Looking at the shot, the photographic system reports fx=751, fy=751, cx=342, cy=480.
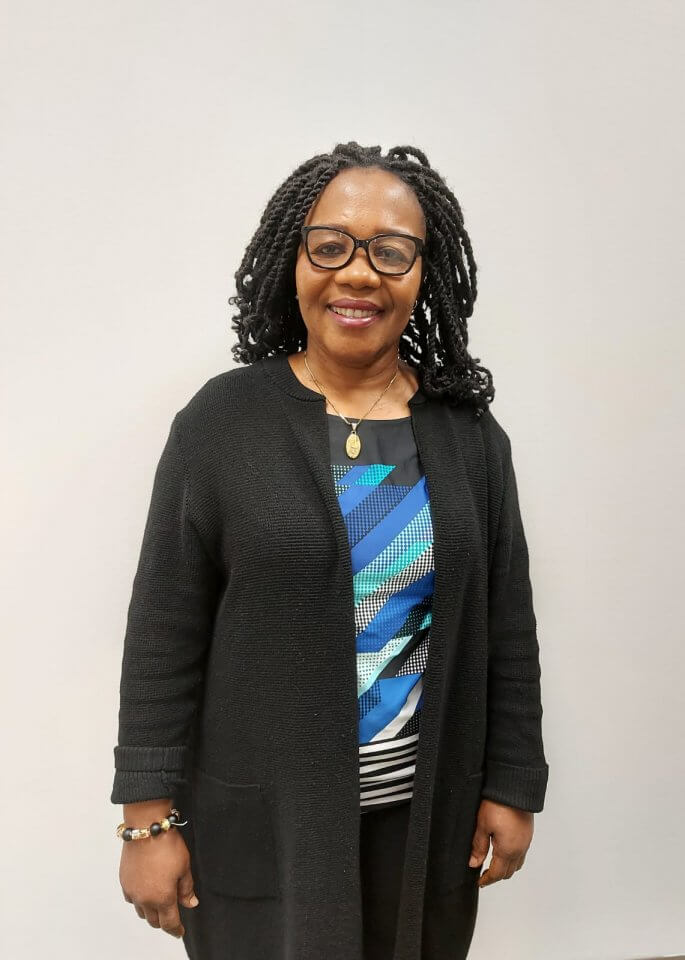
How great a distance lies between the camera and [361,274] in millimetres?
929

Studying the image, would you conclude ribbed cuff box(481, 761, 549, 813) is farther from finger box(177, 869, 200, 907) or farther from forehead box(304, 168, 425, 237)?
forehead box(304, 168, 425, 237)

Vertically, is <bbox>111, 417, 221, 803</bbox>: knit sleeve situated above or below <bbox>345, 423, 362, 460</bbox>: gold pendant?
below

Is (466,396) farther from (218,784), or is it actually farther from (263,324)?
(218,784)

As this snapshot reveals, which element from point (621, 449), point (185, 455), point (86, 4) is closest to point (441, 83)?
point (86, 4)

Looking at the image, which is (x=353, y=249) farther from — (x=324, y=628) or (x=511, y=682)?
(x=511, y=682)

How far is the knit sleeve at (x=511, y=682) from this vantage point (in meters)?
1.07

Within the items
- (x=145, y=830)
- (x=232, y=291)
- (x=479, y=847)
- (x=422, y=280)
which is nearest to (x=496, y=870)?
(x=479, y=847)

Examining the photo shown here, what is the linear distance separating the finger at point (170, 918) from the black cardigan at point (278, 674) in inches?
2.0

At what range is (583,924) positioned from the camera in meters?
1.67

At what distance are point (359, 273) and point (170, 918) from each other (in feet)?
2.85

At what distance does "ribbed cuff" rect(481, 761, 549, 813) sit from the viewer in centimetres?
106

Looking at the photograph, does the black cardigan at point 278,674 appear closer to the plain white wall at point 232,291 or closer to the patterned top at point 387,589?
the patterned top at point 387,589

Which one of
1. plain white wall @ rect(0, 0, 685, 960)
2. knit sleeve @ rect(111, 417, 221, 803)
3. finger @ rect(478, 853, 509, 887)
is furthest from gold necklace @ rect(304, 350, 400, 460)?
finger @ rect(478, 853, 509, 887)

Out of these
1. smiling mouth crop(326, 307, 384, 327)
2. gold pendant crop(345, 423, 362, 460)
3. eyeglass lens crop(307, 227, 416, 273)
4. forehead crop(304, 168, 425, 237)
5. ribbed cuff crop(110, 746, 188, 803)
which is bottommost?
ribbed cuff crop(110, 746, 188, 803)
